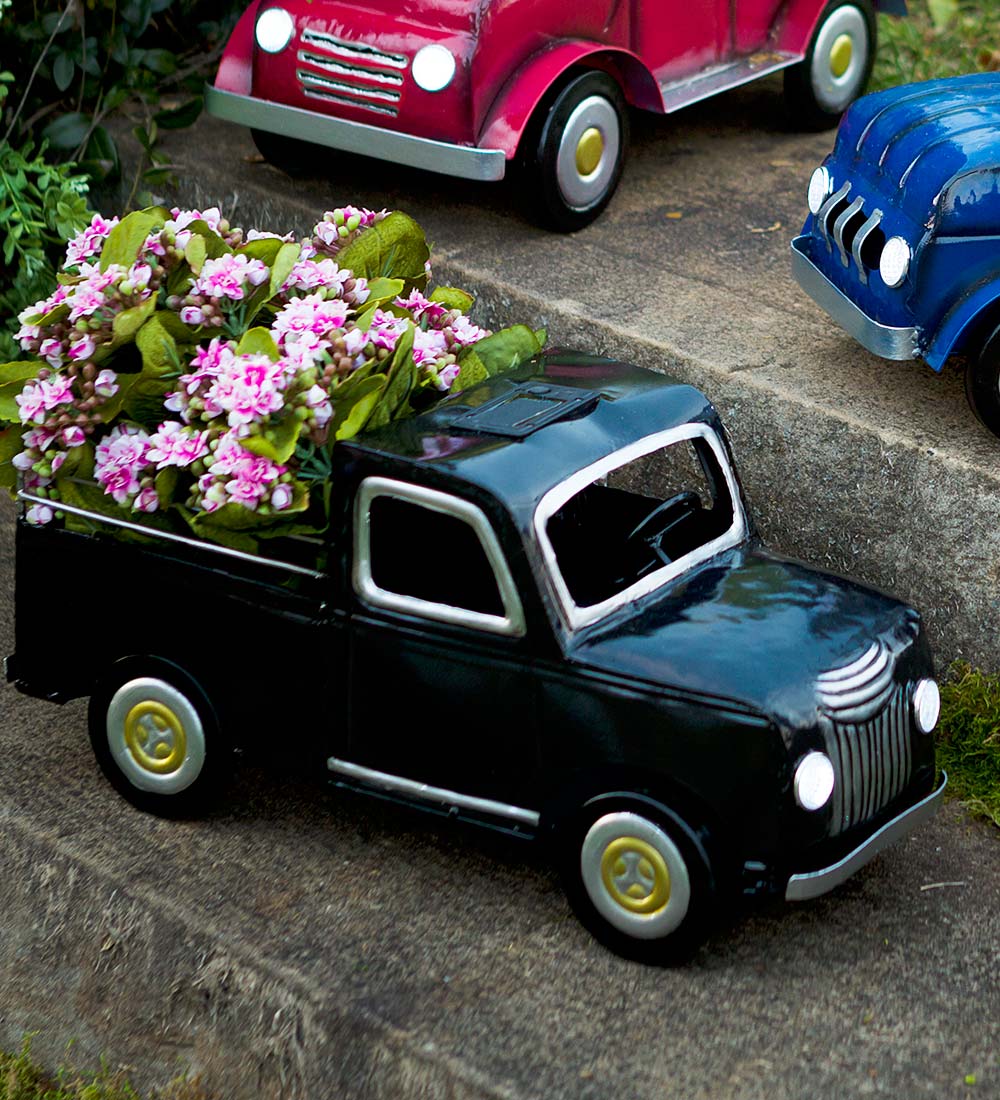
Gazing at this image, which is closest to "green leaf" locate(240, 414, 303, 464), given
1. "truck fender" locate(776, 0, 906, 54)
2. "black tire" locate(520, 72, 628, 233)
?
"black tire" locate(520, 72, 628, 233)

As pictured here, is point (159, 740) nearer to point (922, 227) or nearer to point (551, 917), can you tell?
point (551, 917)

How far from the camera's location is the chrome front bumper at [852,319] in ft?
13.5

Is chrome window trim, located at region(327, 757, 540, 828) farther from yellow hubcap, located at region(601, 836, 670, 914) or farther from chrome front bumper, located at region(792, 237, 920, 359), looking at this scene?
chrome front bumper, located at region(792, 237, 920, 359)

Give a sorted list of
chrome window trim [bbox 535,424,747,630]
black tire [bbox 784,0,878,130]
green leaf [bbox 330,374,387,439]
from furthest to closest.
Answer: black tire [bbox 784,0,878,130]
green leaf [bbox 330,374,387,439]
chrome window trim [bbox 535,424,747,630]

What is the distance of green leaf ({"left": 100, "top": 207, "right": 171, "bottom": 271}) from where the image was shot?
12.4 ft

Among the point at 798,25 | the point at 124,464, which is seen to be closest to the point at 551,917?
the point at 124,464

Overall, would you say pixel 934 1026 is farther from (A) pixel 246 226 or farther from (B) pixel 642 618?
(A) pixel 246 226

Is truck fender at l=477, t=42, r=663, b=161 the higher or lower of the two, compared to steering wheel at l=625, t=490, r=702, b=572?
higher

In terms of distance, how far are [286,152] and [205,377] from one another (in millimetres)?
2459

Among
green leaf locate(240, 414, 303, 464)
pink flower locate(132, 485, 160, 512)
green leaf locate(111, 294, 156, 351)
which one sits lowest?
pink flower locate(132, 485, 160, 512)

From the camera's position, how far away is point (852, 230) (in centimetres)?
430

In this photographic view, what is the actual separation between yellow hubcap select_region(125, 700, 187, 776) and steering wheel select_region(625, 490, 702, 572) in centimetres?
119

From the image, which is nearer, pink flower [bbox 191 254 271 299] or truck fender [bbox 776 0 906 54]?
pink flower [bbox 191 254 271 299]

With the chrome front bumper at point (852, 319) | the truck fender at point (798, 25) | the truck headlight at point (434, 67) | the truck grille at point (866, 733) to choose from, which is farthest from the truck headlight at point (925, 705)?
the truck fender at point (798, 25)
